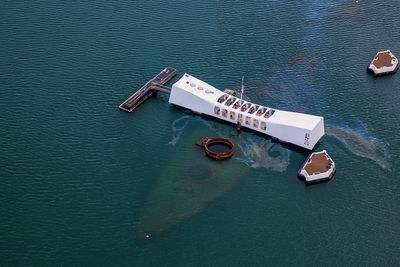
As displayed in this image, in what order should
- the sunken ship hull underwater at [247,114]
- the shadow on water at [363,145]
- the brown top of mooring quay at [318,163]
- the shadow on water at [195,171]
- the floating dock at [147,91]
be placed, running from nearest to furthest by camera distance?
the shadow on water at [195,171]
the brown top of mooring quay at [318,163]
the shadow on water at [363,145]
the sunken ship hull underwater at [247,114]
the floating dock at [147,91]

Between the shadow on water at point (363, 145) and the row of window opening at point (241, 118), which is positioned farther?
the row of window opening at point (241, 118)

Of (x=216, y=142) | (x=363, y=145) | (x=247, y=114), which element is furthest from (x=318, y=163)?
(x=216, y=142)

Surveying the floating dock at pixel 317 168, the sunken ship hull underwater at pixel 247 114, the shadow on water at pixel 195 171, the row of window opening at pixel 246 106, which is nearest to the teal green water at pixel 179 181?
the shadow on water at pixel 195 171

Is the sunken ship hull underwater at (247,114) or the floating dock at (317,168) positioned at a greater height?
the sunken ship hull underwater at (247,114)

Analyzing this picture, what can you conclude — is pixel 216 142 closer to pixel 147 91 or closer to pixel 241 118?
pixel 241 118

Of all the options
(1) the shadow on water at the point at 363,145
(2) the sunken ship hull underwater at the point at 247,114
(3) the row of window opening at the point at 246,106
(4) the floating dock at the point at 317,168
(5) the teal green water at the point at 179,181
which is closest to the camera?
(5) the teal green water at the point at 179,181

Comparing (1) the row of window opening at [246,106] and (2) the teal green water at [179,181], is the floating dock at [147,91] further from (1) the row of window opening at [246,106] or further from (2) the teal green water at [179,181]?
(1) the row of window opening at [246,106]

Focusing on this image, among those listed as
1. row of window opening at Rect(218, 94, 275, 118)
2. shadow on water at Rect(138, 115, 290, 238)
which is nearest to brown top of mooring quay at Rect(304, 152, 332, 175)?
shadow on water at Rect(138, 115, 290, 238)
